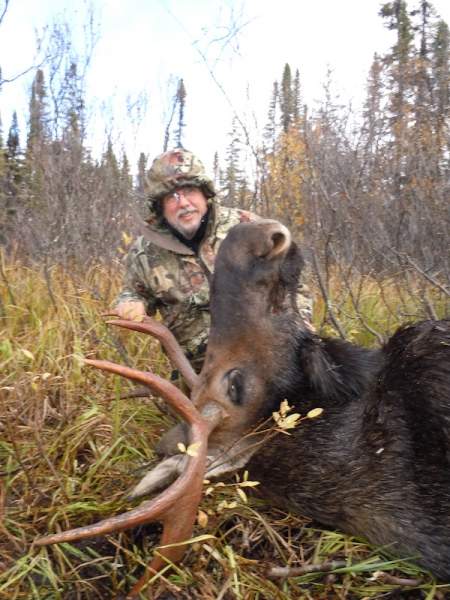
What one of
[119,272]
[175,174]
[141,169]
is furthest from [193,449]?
[141,169]

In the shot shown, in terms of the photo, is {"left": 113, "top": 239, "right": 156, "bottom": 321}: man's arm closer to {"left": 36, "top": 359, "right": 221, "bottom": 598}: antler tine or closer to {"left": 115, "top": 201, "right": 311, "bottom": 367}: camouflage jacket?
{"left": 115, "top": 201, "right": 311, "bottom": 367}: camouflage jacket

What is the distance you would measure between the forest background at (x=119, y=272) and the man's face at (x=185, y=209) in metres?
0.46

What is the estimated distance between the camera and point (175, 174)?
15.0 feet

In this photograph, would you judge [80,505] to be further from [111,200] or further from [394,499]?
[111,200]

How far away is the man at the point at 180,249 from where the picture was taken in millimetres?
4609

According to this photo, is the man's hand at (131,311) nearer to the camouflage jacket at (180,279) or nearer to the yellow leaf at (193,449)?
the camouflage jacket at (180,279)

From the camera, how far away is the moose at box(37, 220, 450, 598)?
2807mm

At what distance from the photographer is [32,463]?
3438 millimetres

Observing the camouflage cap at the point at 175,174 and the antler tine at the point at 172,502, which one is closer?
the antler tine at the point at 172,502

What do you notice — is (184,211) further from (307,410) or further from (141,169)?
(141,169)

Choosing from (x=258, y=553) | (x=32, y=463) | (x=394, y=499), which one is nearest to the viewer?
(x=394, y=499)

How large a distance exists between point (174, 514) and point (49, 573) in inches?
25.8

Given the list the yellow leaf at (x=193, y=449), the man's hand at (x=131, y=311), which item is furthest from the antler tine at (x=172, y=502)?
the man's hand at (x=131, y=311)

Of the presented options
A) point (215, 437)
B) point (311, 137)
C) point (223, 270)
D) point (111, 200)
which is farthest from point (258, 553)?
point (111, 200)
